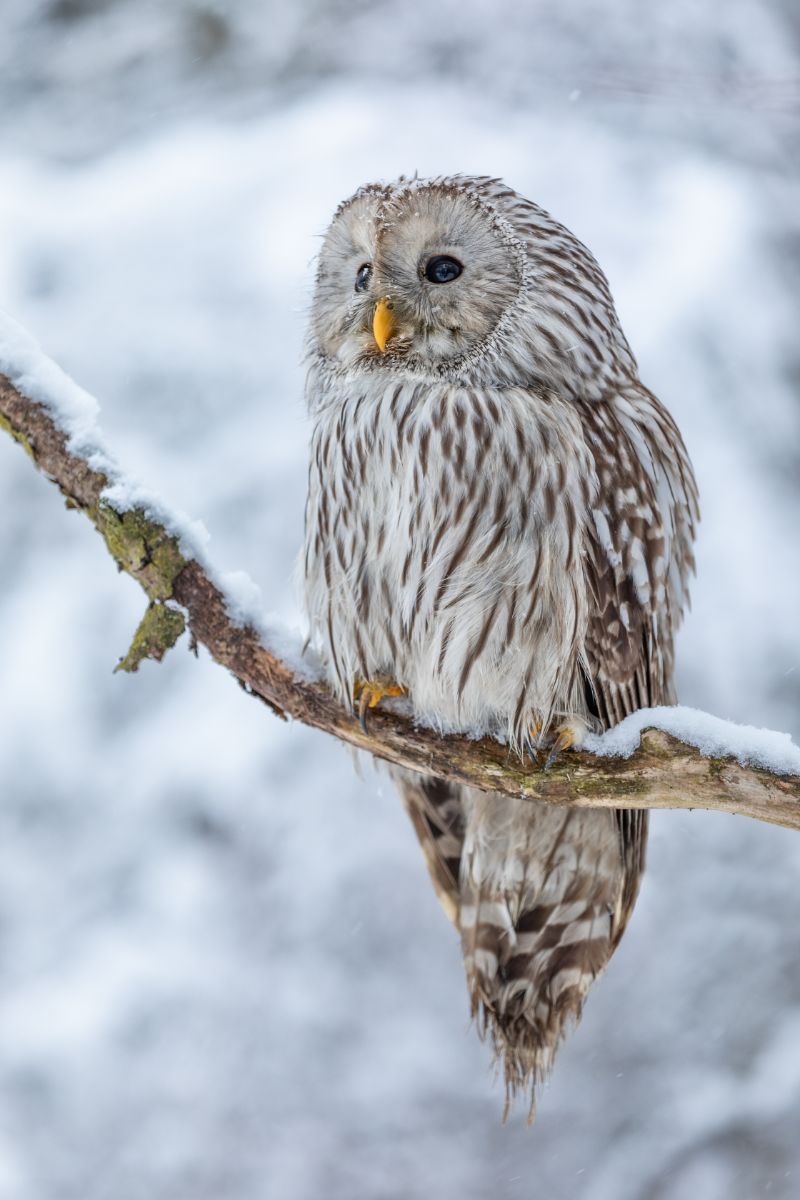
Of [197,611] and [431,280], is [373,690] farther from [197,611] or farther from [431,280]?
[431,280]

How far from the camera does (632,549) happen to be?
9.02ft

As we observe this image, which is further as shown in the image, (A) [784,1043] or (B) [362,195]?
(A) [784,1043]

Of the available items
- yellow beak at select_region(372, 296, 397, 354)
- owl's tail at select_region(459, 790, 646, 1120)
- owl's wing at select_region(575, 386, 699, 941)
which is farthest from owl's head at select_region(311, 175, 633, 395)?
owl's tail at select_region(459, 790, 646, 1120)

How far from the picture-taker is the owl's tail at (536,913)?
3.12 metres

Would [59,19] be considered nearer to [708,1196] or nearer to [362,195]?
[362,195]

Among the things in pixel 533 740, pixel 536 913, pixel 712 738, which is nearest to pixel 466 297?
pixel 533 740

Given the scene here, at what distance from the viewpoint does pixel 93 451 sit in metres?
2.77

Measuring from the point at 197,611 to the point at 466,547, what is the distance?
0.66 metres

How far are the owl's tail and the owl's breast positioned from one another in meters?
0.55

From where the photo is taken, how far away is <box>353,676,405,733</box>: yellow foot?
2.82 m

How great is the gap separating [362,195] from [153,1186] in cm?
413

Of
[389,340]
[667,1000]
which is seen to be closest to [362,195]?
[389,340]

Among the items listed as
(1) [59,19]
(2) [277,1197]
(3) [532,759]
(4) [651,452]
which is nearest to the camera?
(3) [532,759]

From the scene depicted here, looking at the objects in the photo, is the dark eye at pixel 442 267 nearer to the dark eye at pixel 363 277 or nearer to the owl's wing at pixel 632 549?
the dark eye at pixel 363 277
